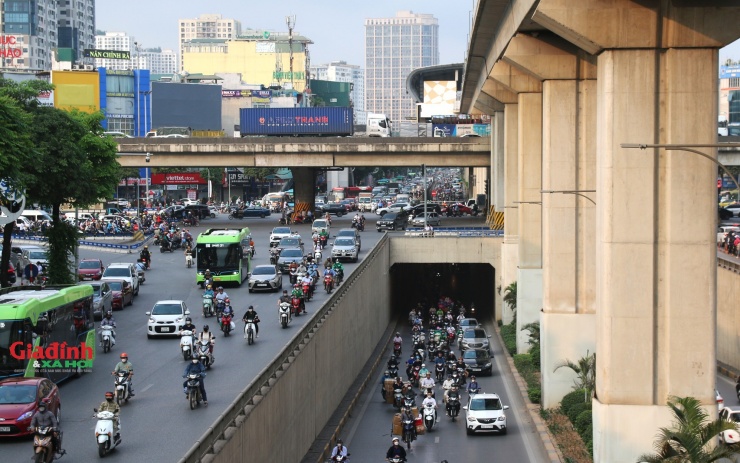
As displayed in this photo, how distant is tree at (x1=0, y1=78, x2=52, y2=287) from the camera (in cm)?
3691

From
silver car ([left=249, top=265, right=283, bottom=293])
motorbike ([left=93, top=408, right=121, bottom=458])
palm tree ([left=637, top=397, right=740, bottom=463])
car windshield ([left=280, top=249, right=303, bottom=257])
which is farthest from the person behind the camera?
car windshield ([left=280, top=249, right=303, bottom=257])

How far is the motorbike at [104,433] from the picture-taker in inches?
848

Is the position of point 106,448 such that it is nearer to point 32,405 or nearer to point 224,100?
point 32,405

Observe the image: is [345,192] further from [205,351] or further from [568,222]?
[205,351]

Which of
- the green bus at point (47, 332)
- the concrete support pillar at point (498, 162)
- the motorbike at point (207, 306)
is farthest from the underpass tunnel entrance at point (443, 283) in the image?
the green bus at point (47, 332)

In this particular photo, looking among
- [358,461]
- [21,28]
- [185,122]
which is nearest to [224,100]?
[185,122]

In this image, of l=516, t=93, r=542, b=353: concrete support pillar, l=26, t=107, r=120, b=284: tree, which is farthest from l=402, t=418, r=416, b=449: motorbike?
l=26, t=107, r=120, b=284: tree

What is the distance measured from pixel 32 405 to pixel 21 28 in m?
181

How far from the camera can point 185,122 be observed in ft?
486

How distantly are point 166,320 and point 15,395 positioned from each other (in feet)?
45.1

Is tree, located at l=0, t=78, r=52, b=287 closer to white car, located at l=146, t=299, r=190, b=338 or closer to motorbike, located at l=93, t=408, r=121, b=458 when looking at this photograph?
white car, located at l=146, t=299, r=190, b=338

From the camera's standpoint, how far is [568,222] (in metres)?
38.3

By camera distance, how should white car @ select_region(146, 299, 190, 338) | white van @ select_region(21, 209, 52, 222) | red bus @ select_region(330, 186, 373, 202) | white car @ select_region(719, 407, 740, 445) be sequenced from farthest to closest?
1. red bus @ select_region(330, 186, 373, 202)
2. white van @ select_region(21, 209, 52, 222)
3. white car @ select_region(146, 299, 190, 338)
4. white car @ select_region(719, 407, 740, 445)

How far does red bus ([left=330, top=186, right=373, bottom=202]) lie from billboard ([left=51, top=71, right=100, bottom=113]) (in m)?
31.1
